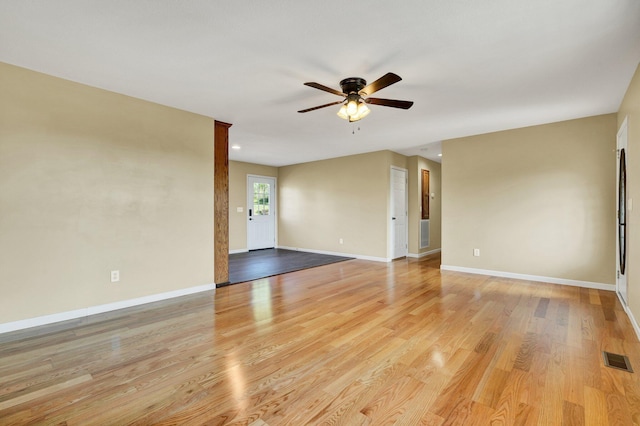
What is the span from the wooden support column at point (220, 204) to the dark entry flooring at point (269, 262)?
1.18 ft

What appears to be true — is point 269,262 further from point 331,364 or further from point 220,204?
point 331,364

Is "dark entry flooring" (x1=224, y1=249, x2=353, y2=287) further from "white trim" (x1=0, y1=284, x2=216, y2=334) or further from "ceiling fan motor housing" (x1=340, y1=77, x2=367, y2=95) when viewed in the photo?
"ceiling fan motor housing" (x1=340, y1=77, x2=367, y2=95)

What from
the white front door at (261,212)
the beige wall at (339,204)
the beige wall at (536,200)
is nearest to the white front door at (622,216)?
the beige wall at (536,200)

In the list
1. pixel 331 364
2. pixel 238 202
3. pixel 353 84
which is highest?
pixel 353 84

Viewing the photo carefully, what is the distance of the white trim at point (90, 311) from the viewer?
109 inches

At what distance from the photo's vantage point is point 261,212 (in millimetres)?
8391

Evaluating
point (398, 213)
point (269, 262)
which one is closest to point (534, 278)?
point (398, 213)

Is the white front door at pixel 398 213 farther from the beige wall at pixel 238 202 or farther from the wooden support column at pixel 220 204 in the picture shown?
the beige wall at pixel 238 202

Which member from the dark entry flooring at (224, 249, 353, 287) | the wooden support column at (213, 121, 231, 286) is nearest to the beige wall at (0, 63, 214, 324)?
the wooden support column at (213, 121, 231, 286)

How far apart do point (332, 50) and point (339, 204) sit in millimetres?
4916

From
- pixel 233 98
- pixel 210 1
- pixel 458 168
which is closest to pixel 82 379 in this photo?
pixel 210 1

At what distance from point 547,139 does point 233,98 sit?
4.66 m

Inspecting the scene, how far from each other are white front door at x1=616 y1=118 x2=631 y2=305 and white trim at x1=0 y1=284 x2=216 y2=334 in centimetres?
528

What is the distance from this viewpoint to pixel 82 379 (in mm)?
1971
